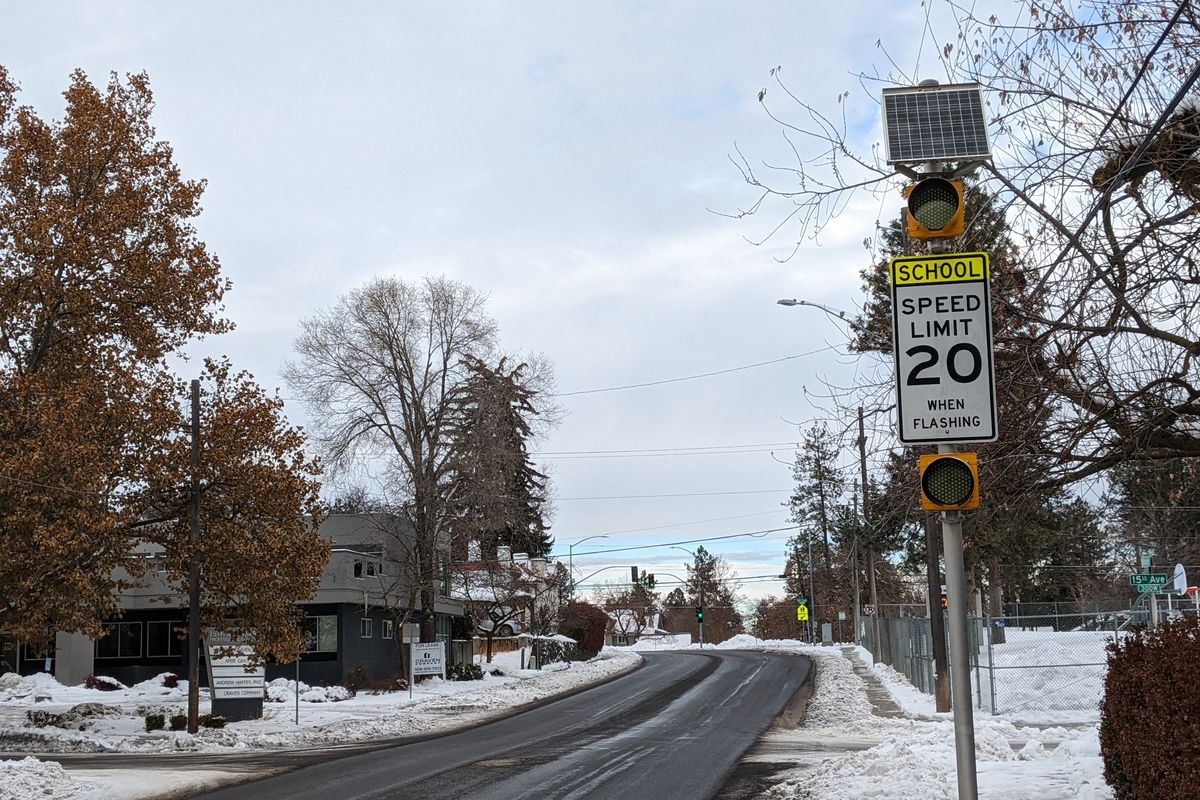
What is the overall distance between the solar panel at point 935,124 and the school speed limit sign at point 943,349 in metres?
1.11

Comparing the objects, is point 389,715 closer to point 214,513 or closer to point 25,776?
point 214,513

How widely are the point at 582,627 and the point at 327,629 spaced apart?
878 inches

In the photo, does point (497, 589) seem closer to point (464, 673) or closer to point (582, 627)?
point (464, 673)

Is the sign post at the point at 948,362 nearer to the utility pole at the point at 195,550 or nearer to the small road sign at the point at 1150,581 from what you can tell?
the small road sign at the point at 1150,581

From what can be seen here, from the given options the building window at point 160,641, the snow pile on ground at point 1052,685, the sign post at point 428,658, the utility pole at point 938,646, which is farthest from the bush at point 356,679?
the utility pole at point 938,646

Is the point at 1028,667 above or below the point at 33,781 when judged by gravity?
above

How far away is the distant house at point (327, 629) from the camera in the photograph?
42.8 m

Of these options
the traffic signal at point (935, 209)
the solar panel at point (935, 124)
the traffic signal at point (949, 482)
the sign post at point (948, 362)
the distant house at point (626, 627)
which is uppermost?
the solar panel at point (935, 124)

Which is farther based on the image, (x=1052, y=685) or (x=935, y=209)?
(x=1052, y=685)

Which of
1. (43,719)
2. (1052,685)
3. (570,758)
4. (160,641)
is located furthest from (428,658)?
(570,758)

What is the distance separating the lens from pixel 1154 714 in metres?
6.87

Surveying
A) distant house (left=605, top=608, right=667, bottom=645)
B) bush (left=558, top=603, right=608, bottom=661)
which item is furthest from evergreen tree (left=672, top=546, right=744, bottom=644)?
bush (left=558, top=603, right=608, bottom=661)

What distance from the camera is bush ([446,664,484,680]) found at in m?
45.4

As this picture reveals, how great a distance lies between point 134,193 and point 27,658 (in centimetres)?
2679
